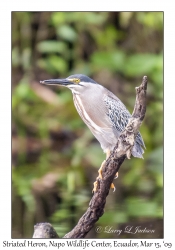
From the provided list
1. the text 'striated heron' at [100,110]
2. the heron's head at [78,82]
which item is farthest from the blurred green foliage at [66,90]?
the heron's head at [78,82]

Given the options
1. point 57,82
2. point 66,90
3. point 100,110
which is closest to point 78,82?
point 57,82

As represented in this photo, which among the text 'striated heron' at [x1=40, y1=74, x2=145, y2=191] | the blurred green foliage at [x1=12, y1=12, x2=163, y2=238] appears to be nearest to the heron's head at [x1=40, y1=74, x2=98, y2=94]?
the text 'striated heron' at [x1=40, y1=74, x2=145, y2=191]

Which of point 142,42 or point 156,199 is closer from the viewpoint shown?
point 156,199

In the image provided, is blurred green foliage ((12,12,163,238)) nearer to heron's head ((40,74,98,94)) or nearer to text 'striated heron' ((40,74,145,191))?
text 'striated heron' ((40,74,145,191))

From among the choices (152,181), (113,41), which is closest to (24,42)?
(113,41)

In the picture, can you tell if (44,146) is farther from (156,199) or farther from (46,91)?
(156,199)
